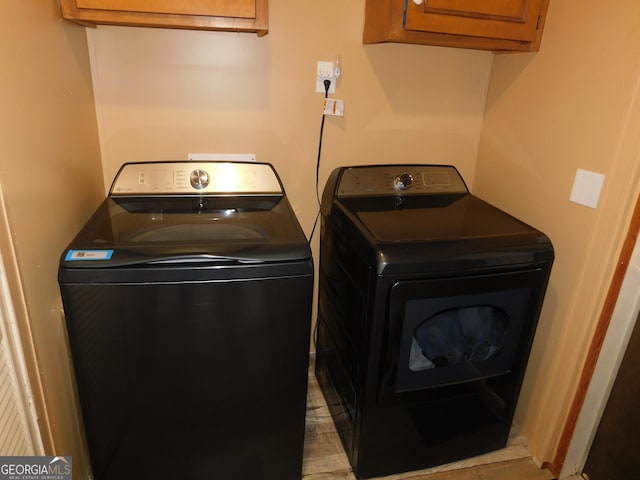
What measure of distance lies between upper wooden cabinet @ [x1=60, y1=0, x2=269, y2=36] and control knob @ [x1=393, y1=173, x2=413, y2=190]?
0.78 meters

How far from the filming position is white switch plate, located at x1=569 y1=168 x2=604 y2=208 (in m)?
1.41

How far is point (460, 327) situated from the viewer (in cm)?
144

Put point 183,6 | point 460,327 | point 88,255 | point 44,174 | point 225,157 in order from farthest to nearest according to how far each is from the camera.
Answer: point 225,157 < point 460,327 < point 183,6 < point 44,174 < point 88,255

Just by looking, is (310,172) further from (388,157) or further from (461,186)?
(461,186)

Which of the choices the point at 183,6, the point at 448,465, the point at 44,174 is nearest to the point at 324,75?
the point at 183,6

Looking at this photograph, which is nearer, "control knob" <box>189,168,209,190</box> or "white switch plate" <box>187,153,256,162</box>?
"control knob" <box>189,168,209,190</box>

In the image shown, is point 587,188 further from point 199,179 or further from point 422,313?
point 199,179

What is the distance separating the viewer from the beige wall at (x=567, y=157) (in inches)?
52.4

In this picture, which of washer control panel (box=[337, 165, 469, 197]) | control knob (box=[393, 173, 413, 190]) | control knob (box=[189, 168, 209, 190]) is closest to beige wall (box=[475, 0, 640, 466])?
washer control panel (box=[337, 165, 469, 197])

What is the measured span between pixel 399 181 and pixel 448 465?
114 cm

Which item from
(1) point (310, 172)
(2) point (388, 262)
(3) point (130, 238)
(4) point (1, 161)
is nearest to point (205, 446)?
(3) point (130, 238)

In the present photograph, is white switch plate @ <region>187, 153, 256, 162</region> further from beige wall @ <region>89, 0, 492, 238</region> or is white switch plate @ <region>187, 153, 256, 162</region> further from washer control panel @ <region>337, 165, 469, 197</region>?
washer control panel @ <region>337, 165, 469, 197</region>

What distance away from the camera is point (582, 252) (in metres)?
1.48

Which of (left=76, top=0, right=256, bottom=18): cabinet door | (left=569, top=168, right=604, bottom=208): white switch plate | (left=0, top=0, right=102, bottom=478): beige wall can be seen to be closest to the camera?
(left=0, top=0, right=102, bottom=478): beige wall
